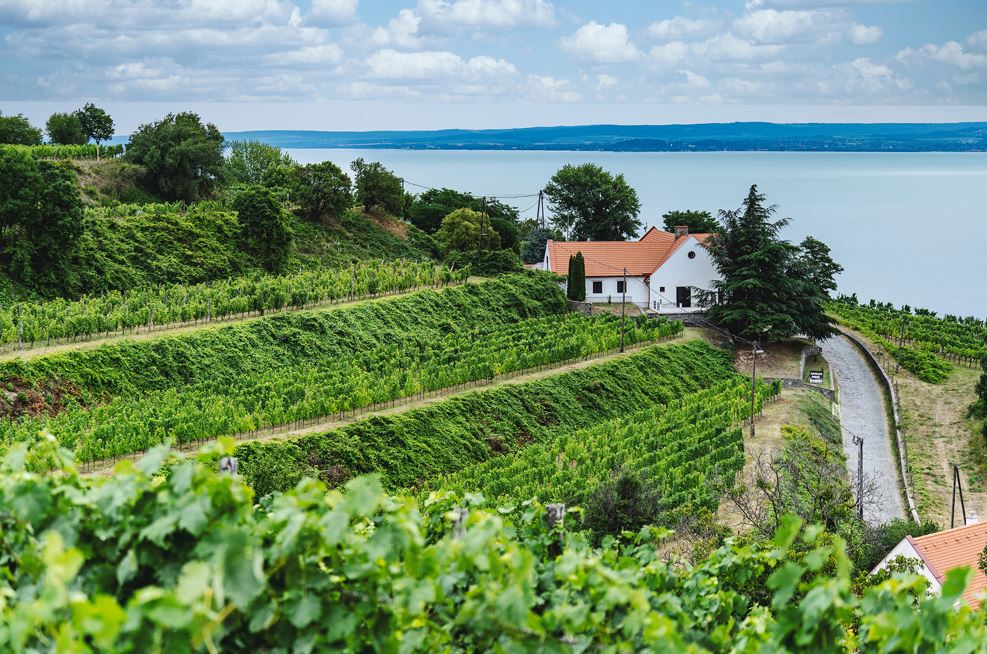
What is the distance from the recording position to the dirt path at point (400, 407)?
2238cm

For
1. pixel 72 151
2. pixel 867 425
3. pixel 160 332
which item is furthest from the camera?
pixel 72 151

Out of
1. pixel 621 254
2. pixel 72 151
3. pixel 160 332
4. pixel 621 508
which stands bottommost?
pixel 621 508

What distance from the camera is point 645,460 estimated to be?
2692cm

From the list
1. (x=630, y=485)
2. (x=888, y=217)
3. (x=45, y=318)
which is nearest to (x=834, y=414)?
(x=630, y=485)

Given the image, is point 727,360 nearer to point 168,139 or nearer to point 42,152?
point 168,139

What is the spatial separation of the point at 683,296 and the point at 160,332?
23.5 meters

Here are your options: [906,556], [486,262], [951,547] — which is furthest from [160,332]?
[951,547]

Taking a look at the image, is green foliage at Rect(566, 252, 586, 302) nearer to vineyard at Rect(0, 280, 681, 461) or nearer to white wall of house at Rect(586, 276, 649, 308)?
white wall of house at Rect(586, 276, 649, 308)

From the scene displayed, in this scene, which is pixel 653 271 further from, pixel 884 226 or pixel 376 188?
pixel 884 226

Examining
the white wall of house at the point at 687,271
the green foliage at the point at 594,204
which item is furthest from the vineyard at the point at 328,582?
the green foliage at the point at 594,204

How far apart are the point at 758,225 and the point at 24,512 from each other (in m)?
39.2

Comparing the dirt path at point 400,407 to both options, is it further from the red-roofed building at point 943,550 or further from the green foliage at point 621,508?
the red-roofed building at point 943,550

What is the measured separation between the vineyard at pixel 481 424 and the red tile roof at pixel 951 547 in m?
10.8

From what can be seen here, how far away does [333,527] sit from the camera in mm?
4395
